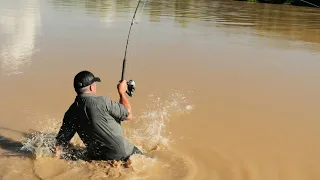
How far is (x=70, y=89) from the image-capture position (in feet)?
24.8

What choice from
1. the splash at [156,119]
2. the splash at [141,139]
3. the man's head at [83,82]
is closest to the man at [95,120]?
the man's head at [83,82]

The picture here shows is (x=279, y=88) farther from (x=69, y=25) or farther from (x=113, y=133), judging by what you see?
(x=69, y=25)

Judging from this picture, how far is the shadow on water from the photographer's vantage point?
4.58 meters

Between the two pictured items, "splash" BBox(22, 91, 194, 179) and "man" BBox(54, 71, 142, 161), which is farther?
"splash" BBox(22, 91, 194, 179)

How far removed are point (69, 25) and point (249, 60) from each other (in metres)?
8.44

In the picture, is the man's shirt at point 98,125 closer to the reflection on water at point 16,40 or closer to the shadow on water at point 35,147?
the shadow on water at point 35,147

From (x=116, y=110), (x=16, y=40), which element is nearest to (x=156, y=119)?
(x=116, y=110)

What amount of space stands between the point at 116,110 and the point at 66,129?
23.3 inches

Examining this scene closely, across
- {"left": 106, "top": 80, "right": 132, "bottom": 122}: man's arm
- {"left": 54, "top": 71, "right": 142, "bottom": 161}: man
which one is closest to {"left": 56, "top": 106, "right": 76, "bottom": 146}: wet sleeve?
{"left": 54, "top": 71, "right": 142, "bottom": 161}: man

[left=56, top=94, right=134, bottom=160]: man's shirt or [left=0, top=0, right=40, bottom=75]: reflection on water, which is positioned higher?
[left=56, top=94, right=134, bottom=160]: man's shirt

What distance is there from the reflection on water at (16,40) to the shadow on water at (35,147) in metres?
3.70

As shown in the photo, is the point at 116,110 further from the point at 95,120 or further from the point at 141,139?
the point at 141,139

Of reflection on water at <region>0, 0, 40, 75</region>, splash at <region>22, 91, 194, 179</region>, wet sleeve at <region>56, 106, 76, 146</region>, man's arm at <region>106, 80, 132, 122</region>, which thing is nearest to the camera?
man's arm at <region>106, 80, 132, 122</region>

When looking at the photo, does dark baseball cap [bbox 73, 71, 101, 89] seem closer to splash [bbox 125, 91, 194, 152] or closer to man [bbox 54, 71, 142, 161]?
man [bbox 54, 71, 142, 161]
